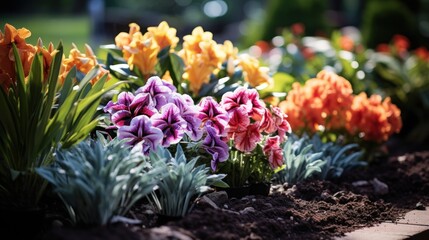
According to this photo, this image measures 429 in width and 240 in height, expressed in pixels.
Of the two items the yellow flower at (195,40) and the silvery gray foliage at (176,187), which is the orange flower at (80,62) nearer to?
the yellow flower at (195,40)

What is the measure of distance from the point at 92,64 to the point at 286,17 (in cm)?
813

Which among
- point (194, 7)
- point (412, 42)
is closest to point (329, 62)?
point (412, 42)

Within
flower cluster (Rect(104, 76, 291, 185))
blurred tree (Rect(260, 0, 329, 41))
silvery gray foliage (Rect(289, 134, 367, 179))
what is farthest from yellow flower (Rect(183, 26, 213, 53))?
blurred tree (Rect(260, 0, 329, 41))

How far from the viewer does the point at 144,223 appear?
325cm

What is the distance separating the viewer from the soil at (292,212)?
9.78 feet

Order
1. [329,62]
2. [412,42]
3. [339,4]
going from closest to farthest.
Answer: [329,62]
[412,42]
[339,4]

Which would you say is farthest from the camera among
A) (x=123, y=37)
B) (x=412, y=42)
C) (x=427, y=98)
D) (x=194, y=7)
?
(x=194, y=7)

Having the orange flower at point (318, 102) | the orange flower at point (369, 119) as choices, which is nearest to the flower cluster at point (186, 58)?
the orange flower at point (318, 102)

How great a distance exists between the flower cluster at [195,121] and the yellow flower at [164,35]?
3.42 feet

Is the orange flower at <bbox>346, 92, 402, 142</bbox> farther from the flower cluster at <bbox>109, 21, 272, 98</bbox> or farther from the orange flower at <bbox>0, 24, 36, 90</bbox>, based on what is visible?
the orange flower at <bbox>0, 24, 36, 90</bbox>

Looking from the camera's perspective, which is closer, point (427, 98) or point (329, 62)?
point (427, 98)

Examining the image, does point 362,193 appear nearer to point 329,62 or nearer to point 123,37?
point 123,37

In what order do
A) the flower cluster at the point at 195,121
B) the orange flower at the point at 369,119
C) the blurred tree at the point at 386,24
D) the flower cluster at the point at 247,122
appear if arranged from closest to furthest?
the flower cluster at the point at 195,121 → the flower cluster at the point at 247,122 → the orange flower at the point at 369,119 → the blurred tree at the point at 386,24

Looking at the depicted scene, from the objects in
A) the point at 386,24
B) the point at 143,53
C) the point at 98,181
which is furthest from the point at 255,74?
Result: the point at 386,24
